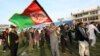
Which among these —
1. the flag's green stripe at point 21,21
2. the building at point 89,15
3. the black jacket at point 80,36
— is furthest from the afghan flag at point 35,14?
the building at point 89,15

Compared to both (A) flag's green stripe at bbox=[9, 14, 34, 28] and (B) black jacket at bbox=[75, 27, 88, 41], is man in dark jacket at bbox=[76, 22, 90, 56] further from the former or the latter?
(A) flag's green stripe at bbox=[9, 14, 34, 28]

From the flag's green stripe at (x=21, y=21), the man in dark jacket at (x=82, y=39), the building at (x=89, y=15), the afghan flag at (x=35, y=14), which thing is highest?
the afghan flag at (x=35, y=14)

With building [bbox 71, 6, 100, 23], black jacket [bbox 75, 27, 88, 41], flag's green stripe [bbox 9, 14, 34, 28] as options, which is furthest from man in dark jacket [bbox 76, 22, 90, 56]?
building [bbox 71, 6, 100, 23]

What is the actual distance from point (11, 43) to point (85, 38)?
9.82ft

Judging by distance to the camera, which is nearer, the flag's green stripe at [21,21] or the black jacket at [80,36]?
the black jacket at [80,36]

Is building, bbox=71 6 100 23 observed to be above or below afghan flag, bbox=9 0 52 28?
below

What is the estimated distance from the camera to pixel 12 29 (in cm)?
1452

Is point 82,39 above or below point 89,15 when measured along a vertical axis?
above

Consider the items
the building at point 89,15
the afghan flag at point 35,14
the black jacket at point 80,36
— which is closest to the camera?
the afghan flag at point 35,14

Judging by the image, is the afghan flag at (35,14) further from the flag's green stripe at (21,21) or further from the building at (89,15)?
the building at (89,15)

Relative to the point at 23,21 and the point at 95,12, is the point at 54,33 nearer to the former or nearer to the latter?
the point at 23,21

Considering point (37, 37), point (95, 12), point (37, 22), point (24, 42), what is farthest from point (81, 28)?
point (95, 12)

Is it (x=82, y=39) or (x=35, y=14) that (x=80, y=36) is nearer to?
(x=82, y=39)

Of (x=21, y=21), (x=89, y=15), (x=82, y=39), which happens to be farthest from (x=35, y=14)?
(x=89, y=15)
